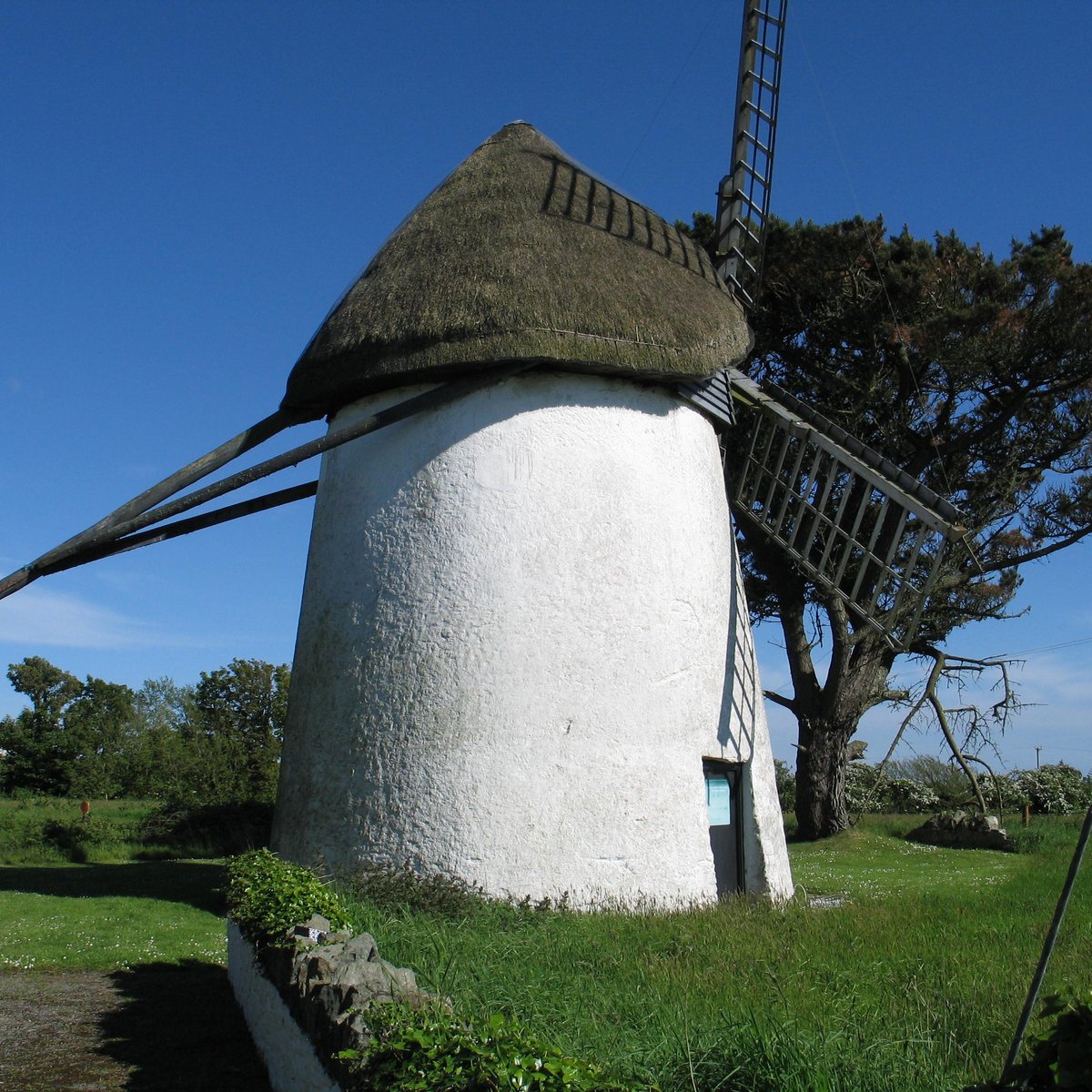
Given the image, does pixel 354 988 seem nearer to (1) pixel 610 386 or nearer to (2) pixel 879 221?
(1) pixel 610 386

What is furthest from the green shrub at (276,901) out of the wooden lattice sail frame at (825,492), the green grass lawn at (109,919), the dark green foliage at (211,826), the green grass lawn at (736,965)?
the dark green foliage at (211,826)

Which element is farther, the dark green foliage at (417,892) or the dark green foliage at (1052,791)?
the dark green foliage at (1052,791)

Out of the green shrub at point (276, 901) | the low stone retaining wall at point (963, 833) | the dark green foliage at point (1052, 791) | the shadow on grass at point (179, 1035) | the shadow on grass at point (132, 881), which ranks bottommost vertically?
the shadow on grass at point (179, 1035)

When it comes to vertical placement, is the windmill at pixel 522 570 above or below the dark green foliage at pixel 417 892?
above

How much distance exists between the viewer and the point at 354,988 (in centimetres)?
405

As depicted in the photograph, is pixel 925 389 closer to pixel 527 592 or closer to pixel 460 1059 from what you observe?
pixel 527 592

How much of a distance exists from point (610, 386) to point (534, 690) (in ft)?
8.07

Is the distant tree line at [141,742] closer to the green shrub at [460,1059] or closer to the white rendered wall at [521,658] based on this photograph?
the white rendered wall at [521,658]

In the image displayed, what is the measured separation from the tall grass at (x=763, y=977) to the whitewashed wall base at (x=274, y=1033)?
578 mm

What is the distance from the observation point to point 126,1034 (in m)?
6.07

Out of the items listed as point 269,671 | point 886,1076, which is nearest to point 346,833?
point 886,1076

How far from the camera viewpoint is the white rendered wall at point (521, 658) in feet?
24.3

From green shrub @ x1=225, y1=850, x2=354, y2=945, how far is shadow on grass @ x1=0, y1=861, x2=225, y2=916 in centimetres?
292

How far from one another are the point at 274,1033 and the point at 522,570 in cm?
A: 356
